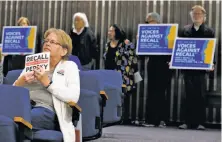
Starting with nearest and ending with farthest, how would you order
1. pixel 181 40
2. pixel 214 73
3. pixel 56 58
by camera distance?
pixel 56 58 → pixel 181 40 → pixel 214 73

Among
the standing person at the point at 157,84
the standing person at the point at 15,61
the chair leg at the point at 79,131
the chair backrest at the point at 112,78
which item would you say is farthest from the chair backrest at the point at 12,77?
the standing person at the point at 15,61

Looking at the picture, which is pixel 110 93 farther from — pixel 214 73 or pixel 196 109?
pixel 214 73

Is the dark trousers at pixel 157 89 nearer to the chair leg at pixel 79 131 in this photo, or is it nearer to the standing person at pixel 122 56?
A: the standing person at pixel 122 56

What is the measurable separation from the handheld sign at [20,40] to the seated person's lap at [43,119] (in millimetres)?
4520

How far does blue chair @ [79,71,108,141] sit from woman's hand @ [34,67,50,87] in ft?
2.31

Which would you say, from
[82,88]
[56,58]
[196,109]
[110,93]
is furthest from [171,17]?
[56,58]

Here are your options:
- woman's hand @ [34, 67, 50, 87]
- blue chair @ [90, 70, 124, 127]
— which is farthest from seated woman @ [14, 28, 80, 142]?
blue chair @ [90, 70, 124, 127]

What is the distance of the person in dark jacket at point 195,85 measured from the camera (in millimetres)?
6945

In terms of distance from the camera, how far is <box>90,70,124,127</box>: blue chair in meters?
4.58

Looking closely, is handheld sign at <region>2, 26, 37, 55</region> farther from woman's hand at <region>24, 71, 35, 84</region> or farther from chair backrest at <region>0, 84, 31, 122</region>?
chair backrest at <region>0, 84, 31, 122</region>

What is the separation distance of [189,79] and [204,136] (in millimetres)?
1256

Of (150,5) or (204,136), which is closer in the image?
(204,136)

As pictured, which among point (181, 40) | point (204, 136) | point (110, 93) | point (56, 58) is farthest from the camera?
point (181, 40)

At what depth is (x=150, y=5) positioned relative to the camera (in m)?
7.84
